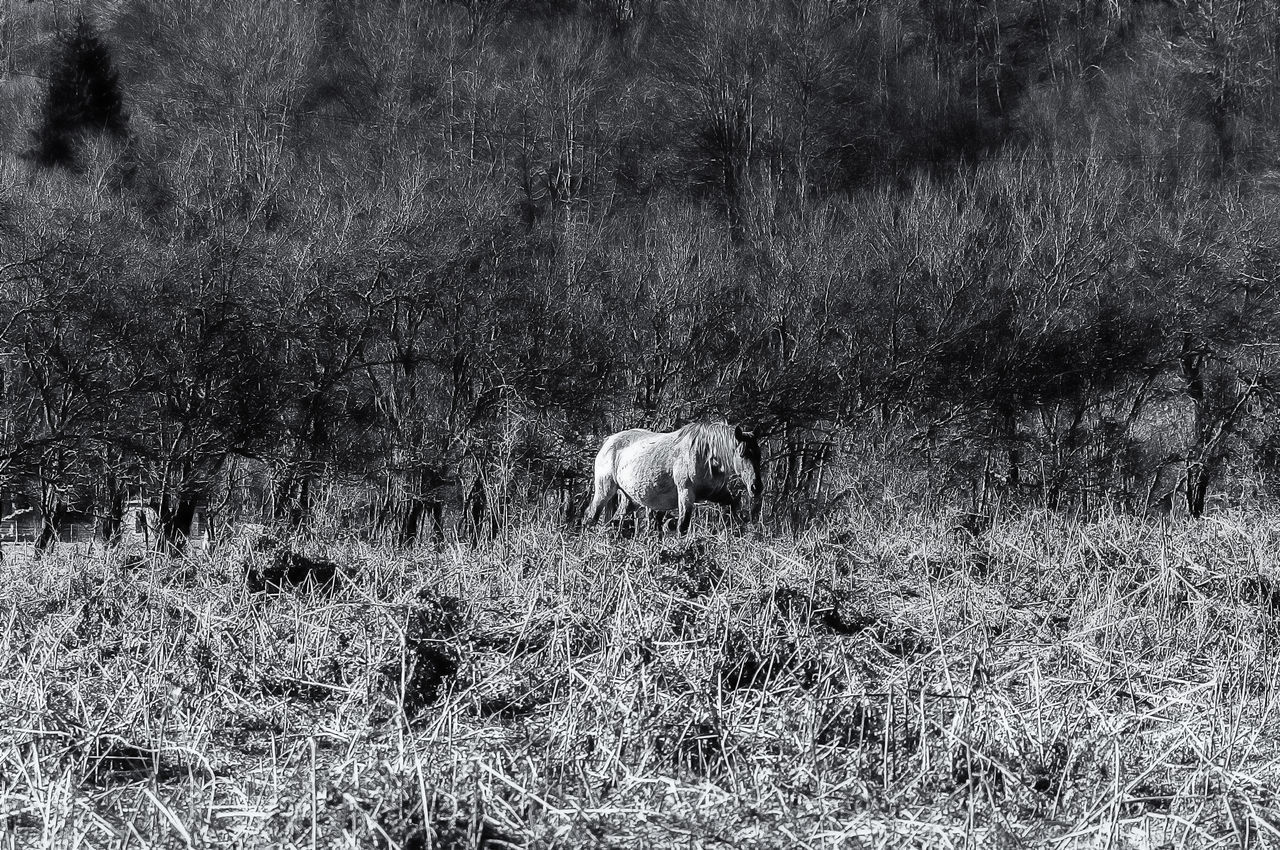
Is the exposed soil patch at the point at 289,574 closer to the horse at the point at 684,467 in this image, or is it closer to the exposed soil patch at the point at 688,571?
the exposed soil patch at the point at 688,571

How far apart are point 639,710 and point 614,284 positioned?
2349 centimetres

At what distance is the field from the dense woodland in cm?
677

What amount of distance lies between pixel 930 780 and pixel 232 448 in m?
16.9

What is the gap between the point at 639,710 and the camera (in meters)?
3.22

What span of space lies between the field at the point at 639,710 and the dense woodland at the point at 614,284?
22.2ft

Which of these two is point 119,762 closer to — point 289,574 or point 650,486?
point 289,574

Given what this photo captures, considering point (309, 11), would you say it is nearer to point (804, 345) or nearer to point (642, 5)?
point (642, 5)

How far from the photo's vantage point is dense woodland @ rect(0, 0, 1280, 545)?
60.6 feet

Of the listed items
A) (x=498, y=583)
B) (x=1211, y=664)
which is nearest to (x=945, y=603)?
(x=1211, y=664)

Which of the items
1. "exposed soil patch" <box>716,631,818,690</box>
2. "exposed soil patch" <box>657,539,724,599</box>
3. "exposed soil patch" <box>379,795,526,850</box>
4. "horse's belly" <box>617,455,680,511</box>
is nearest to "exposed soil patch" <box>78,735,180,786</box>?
"exposed soil patch" <box>379,795,526,850</box>

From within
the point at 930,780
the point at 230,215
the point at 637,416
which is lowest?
the point at 637,416

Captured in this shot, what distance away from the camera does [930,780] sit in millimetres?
2830

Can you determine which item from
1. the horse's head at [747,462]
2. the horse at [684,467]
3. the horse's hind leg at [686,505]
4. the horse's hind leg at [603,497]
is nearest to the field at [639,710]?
the horse's head at [747,462]

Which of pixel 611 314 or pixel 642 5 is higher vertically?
pixel 642 5
